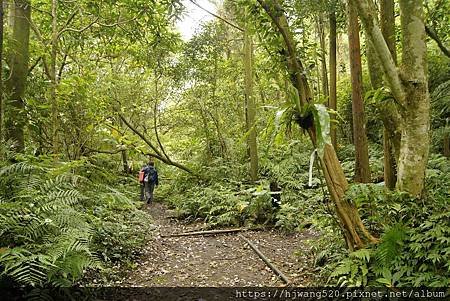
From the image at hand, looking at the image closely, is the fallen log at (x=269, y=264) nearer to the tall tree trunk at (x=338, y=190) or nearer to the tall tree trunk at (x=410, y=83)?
the tall tree trunk at (x=338, y=190)

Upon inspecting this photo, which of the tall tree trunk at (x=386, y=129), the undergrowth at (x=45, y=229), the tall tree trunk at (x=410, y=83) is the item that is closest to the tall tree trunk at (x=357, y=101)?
the tall tree trunk at (x=386, y=129)

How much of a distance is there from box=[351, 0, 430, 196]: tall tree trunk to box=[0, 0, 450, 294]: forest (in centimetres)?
2

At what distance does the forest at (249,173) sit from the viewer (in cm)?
404

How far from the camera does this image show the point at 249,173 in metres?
12.5

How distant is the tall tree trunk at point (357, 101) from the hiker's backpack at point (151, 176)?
300 inches

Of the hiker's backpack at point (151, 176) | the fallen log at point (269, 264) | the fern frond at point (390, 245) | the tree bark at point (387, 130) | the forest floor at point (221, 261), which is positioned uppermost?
the tree bark at point (387, 130)

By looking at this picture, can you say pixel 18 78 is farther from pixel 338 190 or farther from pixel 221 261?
pixel 338 190

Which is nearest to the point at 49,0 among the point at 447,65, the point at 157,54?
the point at 157,54

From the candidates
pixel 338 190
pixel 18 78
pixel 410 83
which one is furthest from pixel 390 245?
pixel 18 78

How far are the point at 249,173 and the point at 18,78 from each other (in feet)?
25.4

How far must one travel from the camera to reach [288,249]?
6.92 meters

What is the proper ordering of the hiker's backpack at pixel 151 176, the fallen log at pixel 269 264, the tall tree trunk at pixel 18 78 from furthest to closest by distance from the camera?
the hiker's backpack at pixel 151 176 → the tall tree trunk at pixel 18 78 → the fallen log at pixel 269 264

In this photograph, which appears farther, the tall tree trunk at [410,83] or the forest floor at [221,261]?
the forest floor at [221,261]

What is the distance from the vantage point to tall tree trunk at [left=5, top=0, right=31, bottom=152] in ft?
21.8
